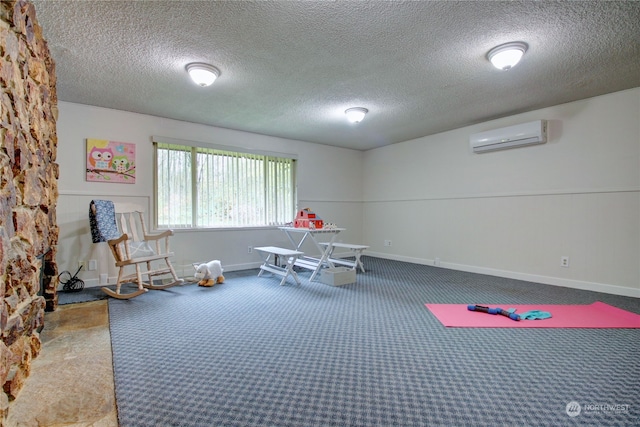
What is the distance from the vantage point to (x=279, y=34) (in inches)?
91.0

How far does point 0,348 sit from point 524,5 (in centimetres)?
332

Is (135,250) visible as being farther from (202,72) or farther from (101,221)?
(202,72)

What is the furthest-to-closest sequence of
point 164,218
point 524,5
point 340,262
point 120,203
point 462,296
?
point 340,262
point 164,218
point 120,203
point 462,296
point 524,5

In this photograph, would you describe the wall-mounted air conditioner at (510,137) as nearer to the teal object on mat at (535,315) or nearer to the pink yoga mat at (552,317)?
the pink yoga mat at (552,317)

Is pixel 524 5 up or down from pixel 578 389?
up

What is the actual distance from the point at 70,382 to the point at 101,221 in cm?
213

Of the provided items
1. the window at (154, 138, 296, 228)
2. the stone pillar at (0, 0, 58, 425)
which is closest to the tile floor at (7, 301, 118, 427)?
the stone pillar at (0, 0, 58, 425)

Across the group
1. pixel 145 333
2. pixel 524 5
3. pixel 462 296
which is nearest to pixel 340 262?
pixel 462 296

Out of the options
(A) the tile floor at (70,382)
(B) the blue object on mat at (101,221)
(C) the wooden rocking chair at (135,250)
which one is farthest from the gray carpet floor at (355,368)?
(B) the blue object on mat at (101,221)

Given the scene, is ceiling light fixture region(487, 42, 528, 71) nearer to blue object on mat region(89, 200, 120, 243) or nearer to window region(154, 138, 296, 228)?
window region(154, 138, 296, 228)

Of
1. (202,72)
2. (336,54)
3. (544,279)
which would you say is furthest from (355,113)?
(544,279)

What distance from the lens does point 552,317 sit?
2.69 meters

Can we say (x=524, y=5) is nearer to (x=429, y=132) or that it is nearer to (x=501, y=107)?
(x=501, y=107)

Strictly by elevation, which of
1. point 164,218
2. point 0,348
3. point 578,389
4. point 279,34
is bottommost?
point 578,389
